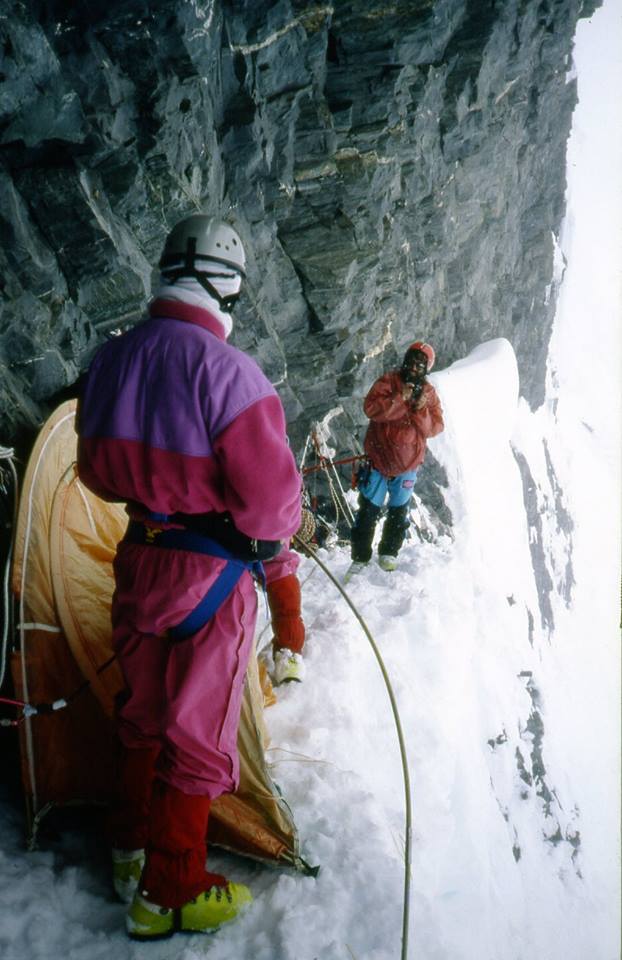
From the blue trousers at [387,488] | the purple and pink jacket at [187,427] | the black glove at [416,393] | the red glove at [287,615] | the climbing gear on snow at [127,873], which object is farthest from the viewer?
the blue trousers at [387,488]

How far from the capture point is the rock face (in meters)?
4.19

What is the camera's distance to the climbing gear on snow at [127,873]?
223 cm

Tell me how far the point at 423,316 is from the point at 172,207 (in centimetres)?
868

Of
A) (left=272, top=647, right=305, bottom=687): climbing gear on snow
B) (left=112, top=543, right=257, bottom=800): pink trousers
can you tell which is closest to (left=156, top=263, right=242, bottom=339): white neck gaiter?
(left=112, top=543, right=257, bottom=800): pink trousers

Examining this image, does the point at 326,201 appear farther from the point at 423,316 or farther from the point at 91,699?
the point at 91,699

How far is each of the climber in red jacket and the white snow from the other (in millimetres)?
693

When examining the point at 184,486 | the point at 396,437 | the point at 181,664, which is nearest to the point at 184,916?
the point at 181,664

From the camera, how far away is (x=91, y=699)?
263 centimetres

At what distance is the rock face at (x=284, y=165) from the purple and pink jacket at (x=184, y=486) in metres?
1.72

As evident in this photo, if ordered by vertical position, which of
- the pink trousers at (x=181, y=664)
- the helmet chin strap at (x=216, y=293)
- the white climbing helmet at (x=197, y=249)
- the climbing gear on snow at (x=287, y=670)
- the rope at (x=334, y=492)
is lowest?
the rope at (x=334, y=492)

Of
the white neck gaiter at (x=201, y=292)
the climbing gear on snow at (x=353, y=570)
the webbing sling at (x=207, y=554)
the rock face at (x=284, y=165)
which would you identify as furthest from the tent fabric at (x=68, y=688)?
the climbing gear on snow at (x=353, y=570)

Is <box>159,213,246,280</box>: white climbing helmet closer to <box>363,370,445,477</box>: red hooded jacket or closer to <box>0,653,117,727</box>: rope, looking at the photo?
<box>0,653,117,727</box>: rope

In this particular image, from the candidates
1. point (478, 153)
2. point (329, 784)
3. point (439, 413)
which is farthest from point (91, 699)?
point (478, 153)

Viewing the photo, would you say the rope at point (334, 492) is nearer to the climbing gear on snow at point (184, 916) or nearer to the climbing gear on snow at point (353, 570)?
the climbing gear on snow at point (353, 570)
